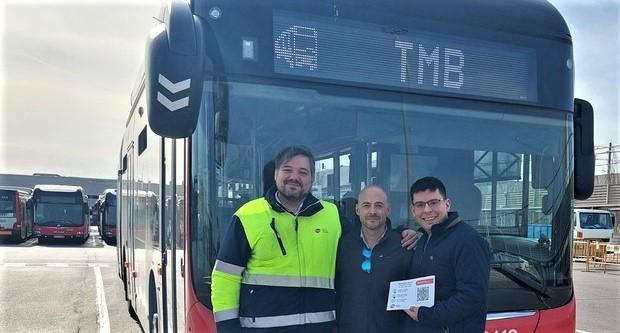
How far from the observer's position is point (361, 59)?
302 centimetres

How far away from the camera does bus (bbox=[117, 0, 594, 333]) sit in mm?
2732

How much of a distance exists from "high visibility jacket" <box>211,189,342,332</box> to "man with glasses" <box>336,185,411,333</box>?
0.09 metres

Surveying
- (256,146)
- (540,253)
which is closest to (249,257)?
(256,146)

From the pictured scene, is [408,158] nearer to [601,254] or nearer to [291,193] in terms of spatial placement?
[291,193]

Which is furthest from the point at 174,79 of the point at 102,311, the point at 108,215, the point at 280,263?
the point at 108,215

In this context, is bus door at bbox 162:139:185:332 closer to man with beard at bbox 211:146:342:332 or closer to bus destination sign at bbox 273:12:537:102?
man with beard at bbox 211:146:342:332

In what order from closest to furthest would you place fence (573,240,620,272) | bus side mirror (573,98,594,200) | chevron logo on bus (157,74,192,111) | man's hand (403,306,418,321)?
chevron logo on bus (157,74,192,111) → man's hand (403,306,418,321) → bus side mirror (573,98,594,200) → fence (573,240,620,272)

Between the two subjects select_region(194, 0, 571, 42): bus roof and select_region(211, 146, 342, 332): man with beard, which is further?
select_region(194, 0, 571, 42): bus roof

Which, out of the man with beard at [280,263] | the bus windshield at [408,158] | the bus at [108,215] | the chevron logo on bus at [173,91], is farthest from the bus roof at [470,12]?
the bus at [108,215]

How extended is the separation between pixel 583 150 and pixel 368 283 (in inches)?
77.8

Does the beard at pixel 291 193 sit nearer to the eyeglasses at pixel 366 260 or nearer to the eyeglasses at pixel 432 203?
the eyeglasses at pixel 366 260

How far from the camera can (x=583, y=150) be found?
3.59m

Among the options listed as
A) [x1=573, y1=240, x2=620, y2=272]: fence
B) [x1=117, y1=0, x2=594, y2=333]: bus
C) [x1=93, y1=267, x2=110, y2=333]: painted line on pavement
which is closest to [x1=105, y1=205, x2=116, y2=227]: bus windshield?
[x1=93, y1=267, x2=110, y2=333]: painted line on pavement

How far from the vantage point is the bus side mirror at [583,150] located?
358 cm
